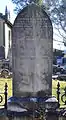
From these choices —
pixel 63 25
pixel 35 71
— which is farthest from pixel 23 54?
pixel 63 25

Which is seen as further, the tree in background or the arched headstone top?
the tree in background

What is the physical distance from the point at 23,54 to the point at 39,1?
1.72 metres

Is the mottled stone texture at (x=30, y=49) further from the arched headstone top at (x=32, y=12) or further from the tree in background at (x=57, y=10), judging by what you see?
the tree in background at (x=57, y=10)

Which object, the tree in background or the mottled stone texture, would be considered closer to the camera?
the mottled stone texture

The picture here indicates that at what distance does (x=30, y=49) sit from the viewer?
9.07m

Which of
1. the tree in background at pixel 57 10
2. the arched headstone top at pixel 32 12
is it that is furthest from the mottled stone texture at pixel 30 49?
the tree in background at pixel 57 10

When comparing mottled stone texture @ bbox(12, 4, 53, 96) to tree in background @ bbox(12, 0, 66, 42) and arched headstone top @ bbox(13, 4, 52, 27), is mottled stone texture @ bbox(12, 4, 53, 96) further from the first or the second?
tree in background @ bbox(12, 0, 66, 42)

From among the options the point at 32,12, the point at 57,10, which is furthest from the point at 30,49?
the point at 57,10

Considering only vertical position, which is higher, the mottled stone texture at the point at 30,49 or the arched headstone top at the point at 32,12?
the arched headstone top at the point at 32,12

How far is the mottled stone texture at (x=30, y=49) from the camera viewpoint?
9.06 meters

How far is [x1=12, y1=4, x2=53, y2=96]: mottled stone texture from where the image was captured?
9062 mm

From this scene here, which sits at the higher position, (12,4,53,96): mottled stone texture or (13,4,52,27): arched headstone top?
(13,4,52,27): arched headstone top

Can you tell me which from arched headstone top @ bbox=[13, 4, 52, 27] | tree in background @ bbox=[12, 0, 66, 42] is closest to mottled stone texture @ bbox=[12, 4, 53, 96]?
arched headstone top @ bbox=[13, 4, 52, 27]

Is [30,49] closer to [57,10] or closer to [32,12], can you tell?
[32,12]
